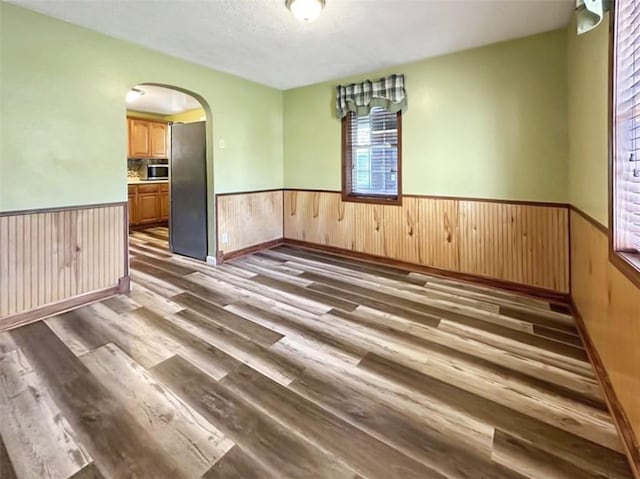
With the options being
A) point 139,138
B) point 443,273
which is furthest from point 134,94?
point 443,273

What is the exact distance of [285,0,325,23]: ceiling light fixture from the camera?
2471mm

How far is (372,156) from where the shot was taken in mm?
4504

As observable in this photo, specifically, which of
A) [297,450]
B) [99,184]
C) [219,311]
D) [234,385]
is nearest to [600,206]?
[297,450]

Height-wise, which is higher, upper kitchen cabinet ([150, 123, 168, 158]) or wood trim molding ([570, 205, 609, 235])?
upper kitchen cabinet ([150, 123, 168, 158])

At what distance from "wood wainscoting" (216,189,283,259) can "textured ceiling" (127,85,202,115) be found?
75.9 inches

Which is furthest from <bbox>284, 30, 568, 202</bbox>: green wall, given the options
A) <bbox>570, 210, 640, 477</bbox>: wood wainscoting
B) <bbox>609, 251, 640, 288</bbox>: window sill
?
<bbox>609, 251, 640, 288</bbox>: window sill

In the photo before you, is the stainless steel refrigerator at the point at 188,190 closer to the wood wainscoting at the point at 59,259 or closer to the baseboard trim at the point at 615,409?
the wood wainscoting at the point at 59,259

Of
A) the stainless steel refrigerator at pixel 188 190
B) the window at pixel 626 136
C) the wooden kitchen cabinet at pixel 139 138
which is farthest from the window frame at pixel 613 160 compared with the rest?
the wooden kitchen cabinet at pixel 139 138

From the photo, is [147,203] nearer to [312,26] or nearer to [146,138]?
[146,138]

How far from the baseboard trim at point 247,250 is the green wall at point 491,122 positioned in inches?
89.0

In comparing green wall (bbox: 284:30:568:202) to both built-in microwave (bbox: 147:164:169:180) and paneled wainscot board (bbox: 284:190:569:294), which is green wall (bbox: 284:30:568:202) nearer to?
paneled wainscot board (bbox: 284:190:569:294)

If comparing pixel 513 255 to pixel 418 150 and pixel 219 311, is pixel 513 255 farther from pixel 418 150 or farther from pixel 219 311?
pixel 219 311

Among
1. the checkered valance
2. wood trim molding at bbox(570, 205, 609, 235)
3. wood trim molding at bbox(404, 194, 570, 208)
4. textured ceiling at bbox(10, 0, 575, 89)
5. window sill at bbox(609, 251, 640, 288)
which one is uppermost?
textured ceiling at bbox(10, 0, 575, 89)

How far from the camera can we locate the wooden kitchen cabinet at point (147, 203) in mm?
6871
